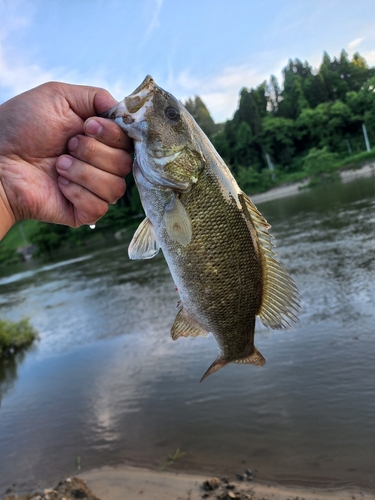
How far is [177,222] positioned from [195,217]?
4.6 inches

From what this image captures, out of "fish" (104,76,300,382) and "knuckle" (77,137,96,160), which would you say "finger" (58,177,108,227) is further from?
"fish" (104,76,300,382)

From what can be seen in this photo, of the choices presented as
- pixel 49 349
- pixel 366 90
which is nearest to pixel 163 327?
pixel 49 349

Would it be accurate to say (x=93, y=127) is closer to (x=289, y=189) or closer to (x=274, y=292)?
(x=274, y=292)

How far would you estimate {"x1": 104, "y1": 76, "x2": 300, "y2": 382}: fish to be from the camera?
7.75 feet

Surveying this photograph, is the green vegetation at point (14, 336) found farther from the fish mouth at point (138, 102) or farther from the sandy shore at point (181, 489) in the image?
the fish mouth at point (138, 102)

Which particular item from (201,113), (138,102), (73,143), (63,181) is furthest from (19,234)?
(138,102)

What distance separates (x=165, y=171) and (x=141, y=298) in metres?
14.6

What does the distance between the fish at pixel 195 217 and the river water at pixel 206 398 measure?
405cm

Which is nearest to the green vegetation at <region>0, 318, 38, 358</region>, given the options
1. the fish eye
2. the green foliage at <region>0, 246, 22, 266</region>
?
the fish eye

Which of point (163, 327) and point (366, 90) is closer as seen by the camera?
point (163, 327)

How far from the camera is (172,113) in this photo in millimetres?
2359

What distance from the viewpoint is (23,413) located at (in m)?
8.91

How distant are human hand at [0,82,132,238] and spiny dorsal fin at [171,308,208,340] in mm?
925

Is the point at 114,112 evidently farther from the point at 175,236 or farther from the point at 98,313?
the point at 98,313
